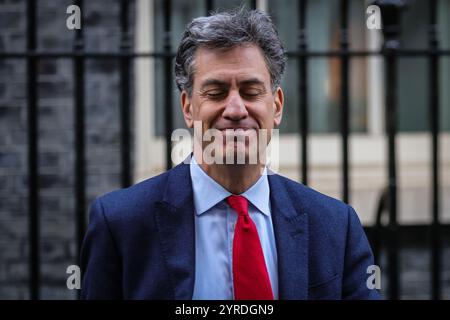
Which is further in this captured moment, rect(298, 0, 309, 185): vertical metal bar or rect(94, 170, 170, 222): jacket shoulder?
rect(298, 0, 309, 185): vertical metal bar

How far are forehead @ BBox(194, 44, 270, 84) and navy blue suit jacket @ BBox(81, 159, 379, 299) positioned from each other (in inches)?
12.2

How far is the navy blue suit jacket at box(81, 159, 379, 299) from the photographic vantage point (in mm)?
2109

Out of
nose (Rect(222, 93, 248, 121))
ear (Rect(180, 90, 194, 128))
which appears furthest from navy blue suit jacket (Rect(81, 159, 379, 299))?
nose (Rect(222, 93, 248, 121))

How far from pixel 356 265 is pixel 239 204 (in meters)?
0.36

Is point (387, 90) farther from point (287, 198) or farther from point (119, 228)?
point (119, 228)

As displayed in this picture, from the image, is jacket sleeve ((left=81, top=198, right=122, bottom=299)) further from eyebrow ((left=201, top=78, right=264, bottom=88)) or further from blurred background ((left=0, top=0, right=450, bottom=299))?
blurred background ((left=0, top=0, right=450, bottom=299))

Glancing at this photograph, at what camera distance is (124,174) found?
3.51 m

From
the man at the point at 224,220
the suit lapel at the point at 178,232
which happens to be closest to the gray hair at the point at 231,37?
the man at the point at 224,220

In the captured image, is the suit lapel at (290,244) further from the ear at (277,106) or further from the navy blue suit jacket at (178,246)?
the ear at (277,106)

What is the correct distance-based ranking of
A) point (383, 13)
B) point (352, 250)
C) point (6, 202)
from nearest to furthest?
point (352, 250) → point (383, 13) → point (6, 202)

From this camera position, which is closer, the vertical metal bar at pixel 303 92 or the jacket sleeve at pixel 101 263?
the jacket sleeve at pixel 101 263

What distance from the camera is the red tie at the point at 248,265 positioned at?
2076 millimetres
